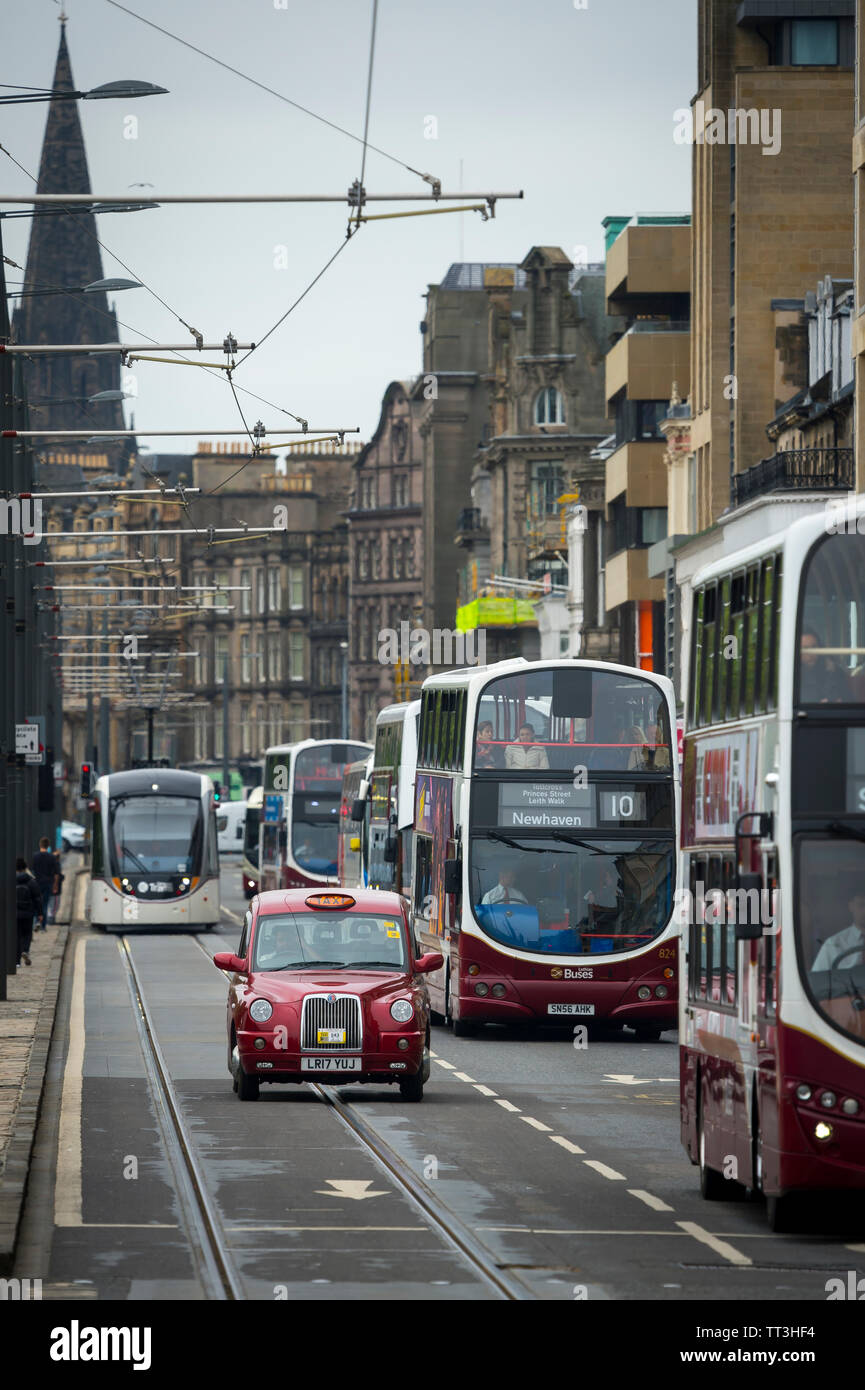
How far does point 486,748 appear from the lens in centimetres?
2875

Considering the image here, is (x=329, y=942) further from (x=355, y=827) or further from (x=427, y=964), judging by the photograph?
(x=355, y=827)

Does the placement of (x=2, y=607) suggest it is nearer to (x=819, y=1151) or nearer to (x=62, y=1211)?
(x=62, y=1211)

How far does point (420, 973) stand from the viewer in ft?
70.5

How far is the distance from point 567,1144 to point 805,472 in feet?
93.6

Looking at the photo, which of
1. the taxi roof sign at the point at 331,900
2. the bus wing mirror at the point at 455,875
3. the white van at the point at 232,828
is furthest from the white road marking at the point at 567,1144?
the white van at the point at 232,828

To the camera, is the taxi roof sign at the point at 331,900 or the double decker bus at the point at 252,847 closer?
the taxi roof sign at the point at 331,900

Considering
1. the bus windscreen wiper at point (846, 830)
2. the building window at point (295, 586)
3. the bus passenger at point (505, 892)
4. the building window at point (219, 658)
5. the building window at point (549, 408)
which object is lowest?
the bus passenger at point (505, 892)

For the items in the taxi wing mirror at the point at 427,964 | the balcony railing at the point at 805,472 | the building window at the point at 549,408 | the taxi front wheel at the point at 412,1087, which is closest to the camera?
the taxi front wheel at the point at 412,1087

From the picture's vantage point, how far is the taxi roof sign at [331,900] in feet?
72.5

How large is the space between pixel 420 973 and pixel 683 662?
106 feet

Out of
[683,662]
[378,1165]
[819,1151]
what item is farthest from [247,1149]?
[683,662]

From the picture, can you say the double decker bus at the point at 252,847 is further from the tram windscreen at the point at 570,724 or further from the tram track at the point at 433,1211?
the tram track at the point at 433,1211

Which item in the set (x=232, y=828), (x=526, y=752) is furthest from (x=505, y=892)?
(x=232, y=828)

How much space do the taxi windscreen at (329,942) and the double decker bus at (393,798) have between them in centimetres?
1270
